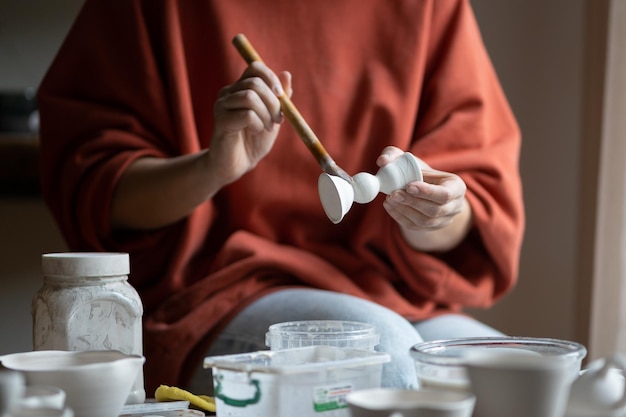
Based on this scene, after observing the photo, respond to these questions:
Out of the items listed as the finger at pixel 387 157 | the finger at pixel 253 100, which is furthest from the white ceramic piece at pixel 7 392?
the finger at pixel 253 100

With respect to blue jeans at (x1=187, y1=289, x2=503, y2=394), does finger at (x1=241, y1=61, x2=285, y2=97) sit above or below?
above

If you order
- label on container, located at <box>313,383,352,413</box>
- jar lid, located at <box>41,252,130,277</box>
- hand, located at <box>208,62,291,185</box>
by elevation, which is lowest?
label on container, located at <box>313,383,352,413</box>

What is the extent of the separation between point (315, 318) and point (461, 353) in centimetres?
33

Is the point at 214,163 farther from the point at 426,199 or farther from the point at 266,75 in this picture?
the point at 426,199

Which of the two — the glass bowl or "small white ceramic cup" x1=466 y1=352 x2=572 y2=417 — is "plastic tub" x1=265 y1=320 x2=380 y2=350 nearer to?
the glass bowl

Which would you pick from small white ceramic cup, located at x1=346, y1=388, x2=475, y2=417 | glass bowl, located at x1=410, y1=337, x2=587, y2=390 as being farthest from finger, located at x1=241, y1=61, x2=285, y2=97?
small white ceramic cup, located at x1=346, y1=388, x2=475, y2=417

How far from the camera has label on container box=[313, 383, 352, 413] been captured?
643 mm

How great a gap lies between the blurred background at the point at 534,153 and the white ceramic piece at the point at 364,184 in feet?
2.90

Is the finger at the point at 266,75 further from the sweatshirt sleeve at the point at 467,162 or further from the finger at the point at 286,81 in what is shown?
the sweatshirt sleeve at the point at 467,162

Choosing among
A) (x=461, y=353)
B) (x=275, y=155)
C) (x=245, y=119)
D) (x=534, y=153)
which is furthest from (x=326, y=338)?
(x=534, y=153)

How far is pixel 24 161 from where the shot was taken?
154 centimetres

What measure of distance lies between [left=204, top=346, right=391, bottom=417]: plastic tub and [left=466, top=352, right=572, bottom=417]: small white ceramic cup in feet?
0.34

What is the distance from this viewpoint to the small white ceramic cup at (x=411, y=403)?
1.74 feet

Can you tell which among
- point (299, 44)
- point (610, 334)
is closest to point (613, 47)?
point (610, 334)
